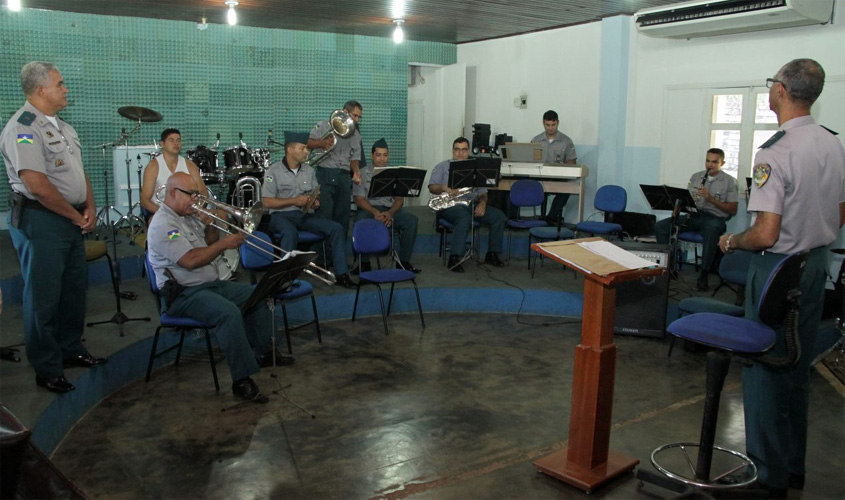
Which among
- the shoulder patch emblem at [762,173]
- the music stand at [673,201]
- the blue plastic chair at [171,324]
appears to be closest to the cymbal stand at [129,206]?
the blue plastic chair at [171,324]

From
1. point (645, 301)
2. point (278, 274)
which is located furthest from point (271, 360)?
point (645, 301)

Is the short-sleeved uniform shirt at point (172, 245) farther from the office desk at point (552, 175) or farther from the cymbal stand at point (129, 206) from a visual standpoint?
the office desk at point (552, 175)

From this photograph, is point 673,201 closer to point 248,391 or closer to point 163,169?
point 248,391

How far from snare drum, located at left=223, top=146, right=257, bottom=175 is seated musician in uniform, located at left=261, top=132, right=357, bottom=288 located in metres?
2.30

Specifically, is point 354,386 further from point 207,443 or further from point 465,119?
point 465,119

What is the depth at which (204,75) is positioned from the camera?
9969mm

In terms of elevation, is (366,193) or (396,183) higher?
(396,183)

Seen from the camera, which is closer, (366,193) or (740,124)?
(366,193)

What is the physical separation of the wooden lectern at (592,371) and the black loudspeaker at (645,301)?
8.88 feet

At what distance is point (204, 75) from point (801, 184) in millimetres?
8518

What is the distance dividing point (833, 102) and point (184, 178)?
6.11 m

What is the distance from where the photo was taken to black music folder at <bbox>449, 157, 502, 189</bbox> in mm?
7414

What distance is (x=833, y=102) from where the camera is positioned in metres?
7.16

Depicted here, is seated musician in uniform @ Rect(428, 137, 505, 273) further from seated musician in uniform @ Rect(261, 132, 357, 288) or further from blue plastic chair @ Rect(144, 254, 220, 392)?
blue plastic chair @ Rect(144, 254, 220, 392)
